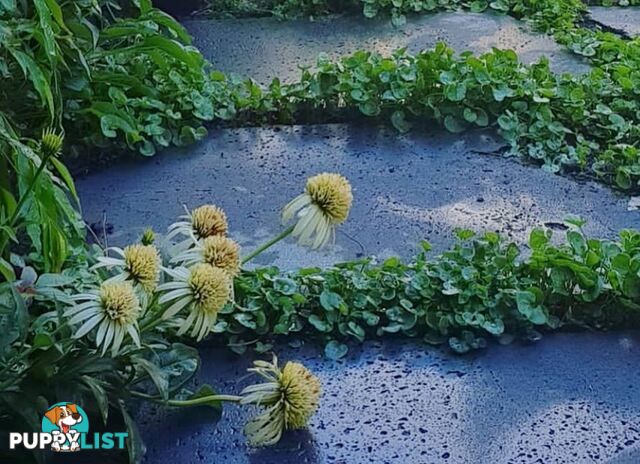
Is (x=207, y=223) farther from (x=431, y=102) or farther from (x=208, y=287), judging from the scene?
(x=431, y=102)

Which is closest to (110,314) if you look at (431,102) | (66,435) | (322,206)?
(66,435)

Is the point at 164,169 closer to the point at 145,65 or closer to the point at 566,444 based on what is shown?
the point at 145,65

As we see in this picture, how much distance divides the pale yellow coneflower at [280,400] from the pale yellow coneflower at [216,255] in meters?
0.16

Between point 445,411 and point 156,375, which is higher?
point 156,375

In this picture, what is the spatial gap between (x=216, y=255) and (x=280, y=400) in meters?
0.24

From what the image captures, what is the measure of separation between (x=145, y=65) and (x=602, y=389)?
1451 mm

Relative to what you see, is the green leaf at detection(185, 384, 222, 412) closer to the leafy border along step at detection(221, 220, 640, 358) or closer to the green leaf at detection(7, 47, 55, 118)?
the leafy border along step at detection(221, 220, 640, 358)

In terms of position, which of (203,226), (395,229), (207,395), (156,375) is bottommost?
(395,229)

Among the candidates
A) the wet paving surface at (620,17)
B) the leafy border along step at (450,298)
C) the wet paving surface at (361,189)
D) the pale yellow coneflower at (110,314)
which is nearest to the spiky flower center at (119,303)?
the pale yellow coneflower at (110,314)

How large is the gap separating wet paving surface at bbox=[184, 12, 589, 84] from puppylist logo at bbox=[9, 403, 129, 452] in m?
1.58

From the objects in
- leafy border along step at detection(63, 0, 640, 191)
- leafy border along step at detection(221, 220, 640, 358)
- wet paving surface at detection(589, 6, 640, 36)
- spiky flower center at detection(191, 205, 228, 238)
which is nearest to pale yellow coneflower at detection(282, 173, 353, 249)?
spiky flower center at detection(191, 205, 228, 238)

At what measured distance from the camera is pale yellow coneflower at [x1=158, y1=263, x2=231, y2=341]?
1.42 meters

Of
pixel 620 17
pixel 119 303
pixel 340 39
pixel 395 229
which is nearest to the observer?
pixel 119 303

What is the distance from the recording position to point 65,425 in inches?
58.2
